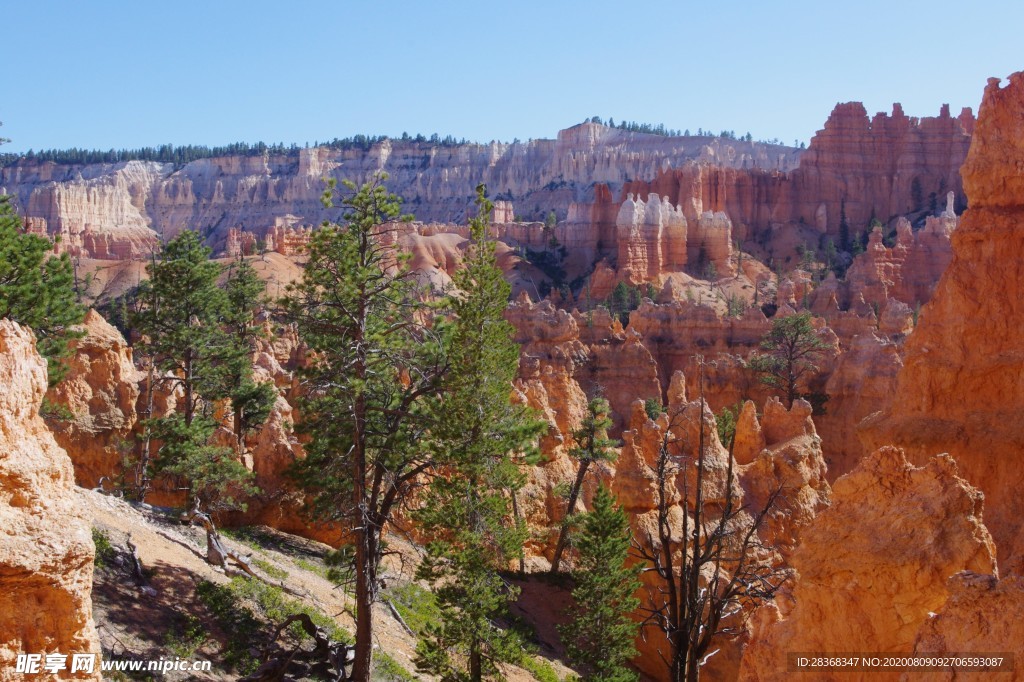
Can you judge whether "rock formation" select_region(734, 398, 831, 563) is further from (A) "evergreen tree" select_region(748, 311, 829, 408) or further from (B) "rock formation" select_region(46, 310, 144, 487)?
(B) "rock formation" select_region(46, 310, 144, 487)

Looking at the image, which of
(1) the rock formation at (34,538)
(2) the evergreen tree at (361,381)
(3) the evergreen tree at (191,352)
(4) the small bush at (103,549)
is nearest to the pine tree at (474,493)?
(2) the evergreen tree at (361,381)

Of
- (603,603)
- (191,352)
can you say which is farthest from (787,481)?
(191,352)

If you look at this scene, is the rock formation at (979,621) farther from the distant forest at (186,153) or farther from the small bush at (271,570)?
the distant forest at (186,153)

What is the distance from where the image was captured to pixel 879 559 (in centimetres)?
898

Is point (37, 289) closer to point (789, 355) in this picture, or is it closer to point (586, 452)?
point (586, 452)

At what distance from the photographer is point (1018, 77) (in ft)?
48.3

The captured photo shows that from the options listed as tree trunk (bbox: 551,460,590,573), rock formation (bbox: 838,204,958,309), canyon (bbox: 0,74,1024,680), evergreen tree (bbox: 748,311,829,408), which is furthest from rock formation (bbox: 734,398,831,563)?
rock formation (bbox: 838,204,958,309)

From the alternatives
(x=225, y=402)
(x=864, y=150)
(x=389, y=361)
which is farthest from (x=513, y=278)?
(x=389, y=361)

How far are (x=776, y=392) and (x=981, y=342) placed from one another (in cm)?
2511

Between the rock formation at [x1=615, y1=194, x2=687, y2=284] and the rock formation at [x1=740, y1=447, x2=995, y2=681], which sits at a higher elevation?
the rock formation at [x1=615, y1=194, x2=687, y2=284]

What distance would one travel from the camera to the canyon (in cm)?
743

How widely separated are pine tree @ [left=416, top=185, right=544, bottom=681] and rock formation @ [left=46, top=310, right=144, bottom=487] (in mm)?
12446

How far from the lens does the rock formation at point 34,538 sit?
672cm

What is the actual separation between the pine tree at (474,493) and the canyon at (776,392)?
6.49 feet
